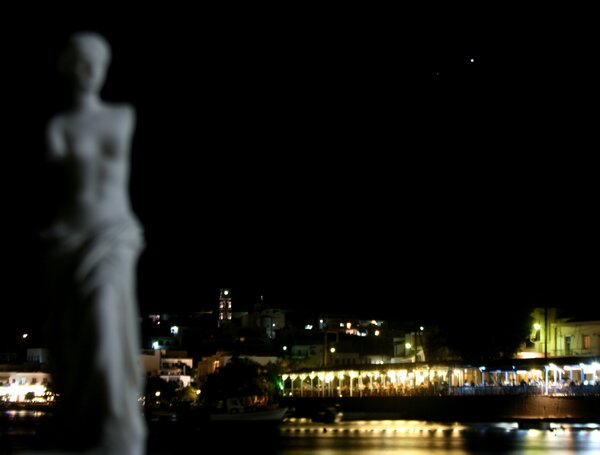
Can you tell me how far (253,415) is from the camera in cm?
8769

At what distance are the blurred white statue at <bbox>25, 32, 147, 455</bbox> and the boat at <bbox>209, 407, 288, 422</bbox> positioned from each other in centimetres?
8152

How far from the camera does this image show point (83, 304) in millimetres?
6988

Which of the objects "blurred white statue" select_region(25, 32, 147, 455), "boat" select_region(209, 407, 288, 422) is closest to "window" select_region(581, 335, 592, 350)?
"boat" select_region(209, 407, 288, 422)

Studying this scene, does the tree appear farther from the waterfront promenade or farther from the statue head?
the statue head

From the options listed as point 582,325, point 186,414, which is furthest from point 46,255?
point 186,414

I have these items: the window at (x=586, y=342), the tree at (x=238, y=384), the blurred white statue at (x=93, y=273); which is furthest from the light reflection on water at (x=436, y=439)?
the blurred white statue at (x=93, y=273)

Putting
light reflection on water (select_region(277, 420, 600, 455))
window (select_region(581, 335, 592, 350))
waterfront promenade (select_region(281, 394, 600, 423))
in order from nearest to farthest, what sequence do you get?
light reflection on water (select_region(277, 420, 600, 455)) < waterfront promenade (select_region(281, 394, 600, 423)) < window (select_region(581, 335, 592, 350))

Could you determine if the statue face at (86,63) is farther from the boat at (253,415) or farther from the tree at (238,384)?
the tree at (238,384)

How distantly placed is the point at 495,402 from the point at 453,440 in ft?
61.1

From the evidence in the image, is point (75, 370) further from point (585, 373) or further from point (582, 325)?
point (582, 325)

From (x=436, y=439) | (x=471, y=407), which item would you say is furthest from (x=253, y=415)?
(x=436, y=439)

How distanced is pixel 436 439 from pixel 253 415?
33745 mm

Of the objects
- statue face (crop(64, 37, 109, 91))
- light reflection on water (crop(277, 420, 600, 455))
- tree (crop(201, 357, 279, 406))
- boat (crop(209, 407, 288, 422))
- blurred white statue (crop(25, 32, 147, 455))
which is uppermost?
statue face (crop(64, 37, 109, 91))

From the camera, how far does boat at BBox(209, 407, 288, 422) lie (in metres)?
87.6
